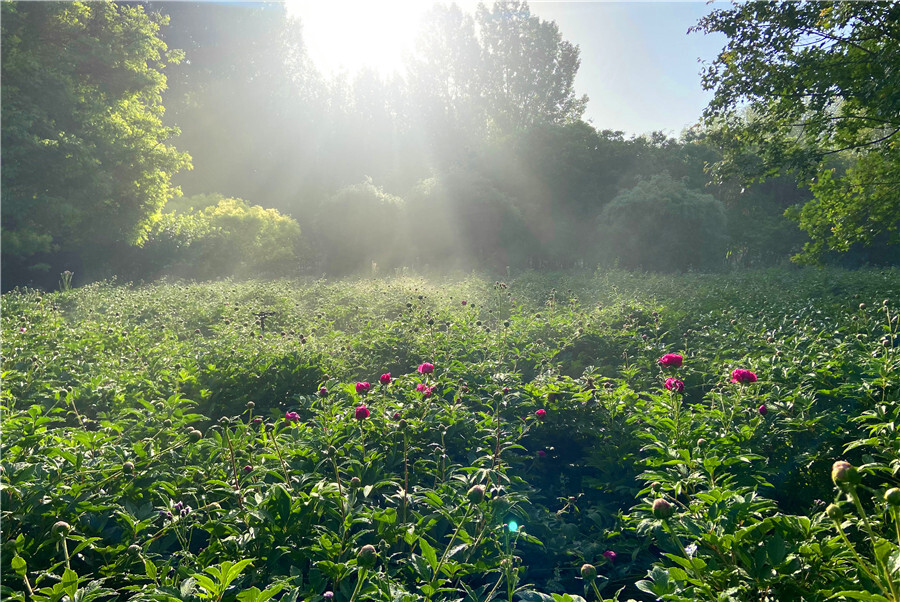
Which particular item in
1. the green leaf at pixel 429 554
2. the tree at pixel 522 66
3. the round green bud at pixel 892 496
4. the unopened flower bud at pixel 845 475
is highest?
the tree at pixel 522 66

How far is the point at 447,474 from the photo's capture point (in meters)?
2.38

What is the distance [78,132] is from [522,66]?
2765cm

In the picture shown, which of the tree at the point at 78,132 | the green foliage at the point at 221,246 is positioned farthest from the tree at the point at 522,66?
the tree at the point at 78,132

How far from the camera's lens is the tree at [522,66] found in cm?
3195

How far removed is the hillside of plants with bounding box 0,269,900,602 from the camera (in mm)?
1463

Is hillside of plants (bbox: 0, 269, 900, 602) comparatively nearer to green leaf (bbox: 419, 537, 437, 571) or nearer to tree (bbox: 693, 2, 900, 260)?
green leaf (bbox: 419, 537, 437, 571)

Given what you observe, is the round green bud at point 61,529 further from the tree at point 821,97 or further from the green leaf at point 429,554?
the tree at point 821,97

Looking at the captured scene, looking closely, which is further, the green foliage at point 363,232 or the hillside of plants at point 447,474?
the green foliage at point 363,232

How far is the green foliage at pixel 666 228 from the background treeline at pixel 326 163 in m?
0.07

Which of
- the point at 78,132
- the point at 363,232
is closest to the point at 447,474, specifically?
the point at 78,132

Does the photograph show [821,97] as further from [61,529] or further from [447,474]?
[61,529]

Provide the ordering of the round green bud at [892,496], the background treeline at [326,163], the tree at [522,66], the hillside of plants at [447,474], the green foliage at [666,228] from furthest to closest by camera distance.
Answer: the tree at [522,66], the green foliage at [666,228], the background treeline at [326,163], the hillside of plants at [447,474], the round green bud at [892,496]

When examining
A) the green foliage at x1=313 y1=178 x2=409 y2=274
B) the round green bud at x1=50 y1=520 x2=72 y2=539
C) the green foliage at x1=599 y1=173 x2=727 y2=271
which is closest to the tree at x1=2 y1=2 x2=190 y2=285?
the green foliage at x1=313 y1=178 x2=409 y2=274

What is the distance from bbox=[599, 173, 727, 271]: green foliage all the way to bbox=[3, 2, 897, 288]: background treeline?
2.9 inches
